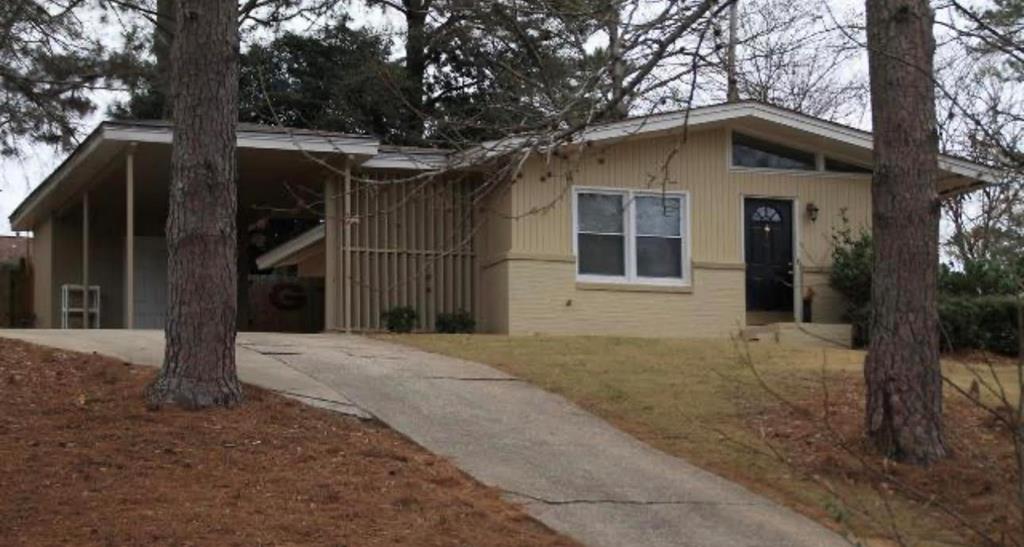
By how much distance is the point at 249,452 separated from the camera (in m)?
9.21

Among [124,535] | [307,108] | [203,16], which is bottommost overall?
[124,535]

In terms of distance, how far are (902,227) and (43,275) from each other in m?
19.5

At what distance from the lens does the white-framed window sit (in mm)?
19219

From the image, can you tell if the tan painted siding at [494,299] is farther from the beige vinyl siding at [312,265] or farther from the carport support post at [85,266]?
the carport support post at [85,266]

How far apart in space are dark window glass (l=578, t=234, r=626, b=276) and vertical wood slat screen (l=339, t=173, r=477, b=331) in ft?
6.09

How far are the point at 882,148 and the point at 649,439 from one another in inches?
129

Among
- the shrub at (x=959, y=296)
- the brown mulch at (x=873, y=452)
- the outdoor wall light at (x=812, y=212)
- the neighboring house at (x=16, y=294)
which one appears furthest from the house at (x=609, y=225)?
the brown mulch at (x=873, y=452)

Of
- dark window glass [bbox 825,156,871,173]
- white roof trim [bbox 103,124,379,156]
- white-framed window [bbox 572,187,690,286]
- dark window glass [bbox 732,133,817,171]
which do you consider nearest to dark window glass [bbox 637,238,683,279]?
white-framed window [bbox 572,187,690,286]

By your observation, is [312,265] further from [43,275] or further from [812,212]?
[812,212]

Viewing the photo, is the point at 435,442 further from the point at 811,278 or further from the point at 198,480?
the point at 811,278

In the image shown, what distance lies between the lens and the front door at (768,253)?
2033cm

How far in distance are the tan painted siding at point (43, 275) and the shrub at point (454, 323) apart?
8.92 m

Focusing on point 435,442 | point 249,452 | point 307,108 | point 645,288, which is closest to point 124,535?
point 249,452

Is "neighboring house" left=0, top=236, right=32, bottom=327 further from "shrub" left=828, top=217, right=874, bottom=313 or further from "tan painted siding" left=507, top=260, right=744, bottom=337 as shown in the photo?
"shrub" left=828, top=217, right=874, bottom=313
